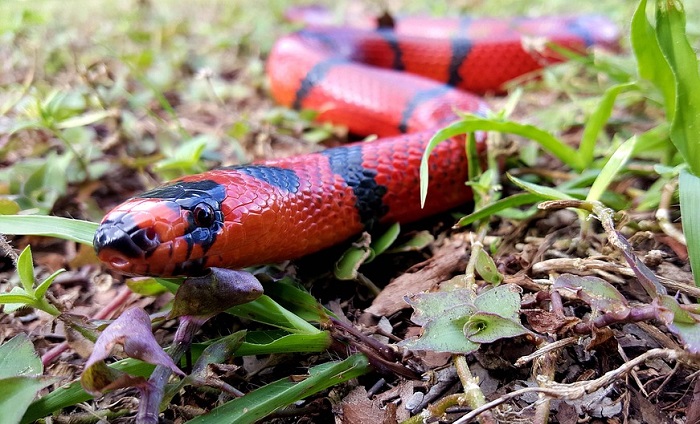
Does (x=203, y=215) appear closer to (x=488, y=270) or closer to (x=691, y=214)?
(x=488, y=270)

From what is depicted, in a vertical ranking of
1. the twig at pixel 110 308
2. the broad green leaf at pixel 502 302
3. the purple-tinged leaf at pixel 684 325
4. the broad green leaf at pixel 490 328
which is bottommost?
the twig at pixel 110 308

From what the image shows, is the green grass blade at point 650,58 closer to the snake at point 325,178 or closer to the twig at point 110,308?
the snake at point 325,178

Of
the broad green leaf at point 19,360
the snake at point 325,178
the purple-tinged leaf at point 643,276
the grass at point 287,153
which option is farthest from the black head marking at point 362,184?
the broad green leaf at point 19,360

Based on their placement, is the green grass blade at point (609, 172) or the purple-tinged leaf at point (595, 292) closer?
the purple-tinged leaf at point (595, 292)

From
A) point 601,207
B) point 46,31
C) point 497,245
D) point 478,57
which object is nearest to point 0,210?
point 497,245

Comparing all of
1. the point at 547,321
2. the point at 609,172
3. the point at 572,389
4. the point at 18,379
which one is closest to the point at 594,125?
the point at 609,172

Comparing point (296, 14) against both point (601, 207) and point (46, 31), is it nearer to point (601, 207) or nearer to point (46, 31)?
point (46, 31)

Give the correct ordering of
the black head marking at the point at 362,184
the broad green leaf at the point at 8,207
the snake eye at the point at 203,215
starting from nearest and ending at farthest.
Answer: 1. the snake eye at the point at 203,215
2. the broad green leaf at the point at 8,207
3. the black head marking at the point at 362,184
